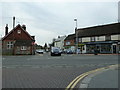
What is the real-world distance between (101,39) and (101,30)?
3729mm

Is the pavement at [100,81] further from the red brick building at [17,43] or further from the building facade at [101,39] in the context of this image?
the building facade at [101,39]

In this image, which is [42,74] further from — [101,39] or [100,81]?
[101,39]

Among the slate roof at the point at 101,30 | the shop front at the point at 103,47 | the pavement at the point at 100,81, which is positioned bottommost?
the pavement at the point at 100,81

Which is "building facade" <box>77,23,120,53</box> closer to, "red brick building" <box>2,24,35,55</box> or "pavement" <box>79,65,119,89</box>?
"red brick building" <box>2,24,35,55</box>

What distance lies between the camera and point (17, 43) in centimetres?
4466

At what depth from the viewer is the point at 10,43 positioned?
46375mm

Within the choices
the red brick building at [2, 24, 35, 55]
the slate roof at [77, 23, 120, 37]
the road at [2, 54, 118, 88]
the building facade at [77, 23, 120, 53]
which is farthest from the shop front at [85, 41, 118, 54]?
the road at [2, 54, 118, 88]

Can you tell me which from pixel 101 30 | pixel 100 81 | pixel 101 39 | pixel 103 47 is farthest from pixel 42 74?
pixel 101 30

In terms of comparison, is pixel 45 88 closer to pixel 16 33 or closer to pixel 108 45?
pixel 16 33

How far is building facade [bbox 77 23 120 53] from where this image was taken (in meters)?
51.0

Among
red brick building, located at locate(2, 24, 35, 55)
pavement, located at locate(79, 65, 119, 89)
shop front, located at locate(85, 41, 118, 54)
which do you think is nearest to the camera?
pavement, located at locate(79, 65, 119, 89)

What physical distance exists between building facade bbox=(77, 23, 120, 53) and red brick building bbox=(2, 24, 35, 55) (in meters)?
20.4

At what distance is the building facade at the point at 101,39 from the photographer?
50969mm

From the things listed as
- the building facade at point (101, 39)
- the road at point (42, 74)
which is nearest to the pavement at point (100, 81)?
the road at point (42, 74)
